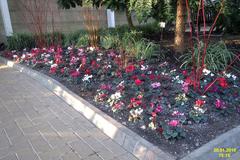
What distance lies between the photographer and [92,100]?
270 cm

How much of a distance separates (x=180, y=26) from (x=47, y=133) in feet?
9.28

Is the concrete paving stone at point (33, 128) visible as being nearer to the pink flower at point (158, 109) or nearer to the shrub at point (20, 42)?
the pink flower at point (158, 109)

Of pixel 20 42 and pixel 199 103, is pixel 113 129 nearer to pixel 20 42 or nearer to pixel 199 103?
pixel 199 103

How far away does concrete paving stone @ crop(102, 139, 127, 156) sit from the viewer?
6.10ft

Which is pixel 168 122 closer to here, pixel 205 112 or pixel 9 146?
pixel 205 112

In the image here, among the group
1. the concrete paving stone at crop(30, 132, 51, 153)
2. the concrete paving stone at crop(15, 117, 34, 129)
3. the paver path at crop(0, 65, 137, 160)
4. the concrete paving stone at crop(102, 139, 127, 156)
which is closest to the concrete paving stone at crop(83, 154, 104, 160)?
the paver path at crop(0, 65, 137, 160)

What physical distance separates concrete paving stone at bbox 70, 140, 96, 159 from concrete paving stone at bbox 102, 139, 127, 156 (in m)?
0.15

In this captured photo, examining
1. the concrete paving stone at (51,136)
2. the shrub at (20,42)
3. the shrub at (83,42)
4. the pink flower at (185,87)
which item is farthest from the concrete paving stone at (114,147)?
the shrub at (20,42)

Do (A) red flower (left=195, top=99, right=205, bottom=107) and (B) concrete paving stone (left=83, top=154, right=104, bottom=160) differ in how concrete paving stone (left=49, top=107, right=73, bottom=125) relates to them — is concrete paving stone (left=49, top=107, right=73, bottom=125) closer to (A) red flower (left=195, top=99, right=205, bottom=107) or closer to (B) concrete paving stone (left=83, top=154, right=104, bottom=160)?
(B) concrete paving stone (left=83, top=154, right=104, bottom=160)

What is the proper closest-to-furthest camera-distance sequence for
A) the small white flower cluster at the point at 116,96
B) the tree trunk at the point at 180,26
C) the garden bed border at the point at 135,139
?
the garden bed border at the point at 135,139 → the small white flower cluster at the point at 116,96 → the tree trunk at the point at 180,26

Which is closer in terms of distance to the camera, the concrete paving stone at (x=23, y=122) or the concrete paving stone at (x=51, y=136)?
the concrete paving stone at (x=51, y=136)

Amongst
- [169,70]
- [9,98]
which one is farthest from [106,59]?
[9,98]

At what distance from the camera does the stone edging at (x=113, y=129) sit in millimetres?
1697

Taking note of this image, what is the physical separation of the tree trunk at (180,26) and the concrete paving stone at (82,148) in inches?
107
